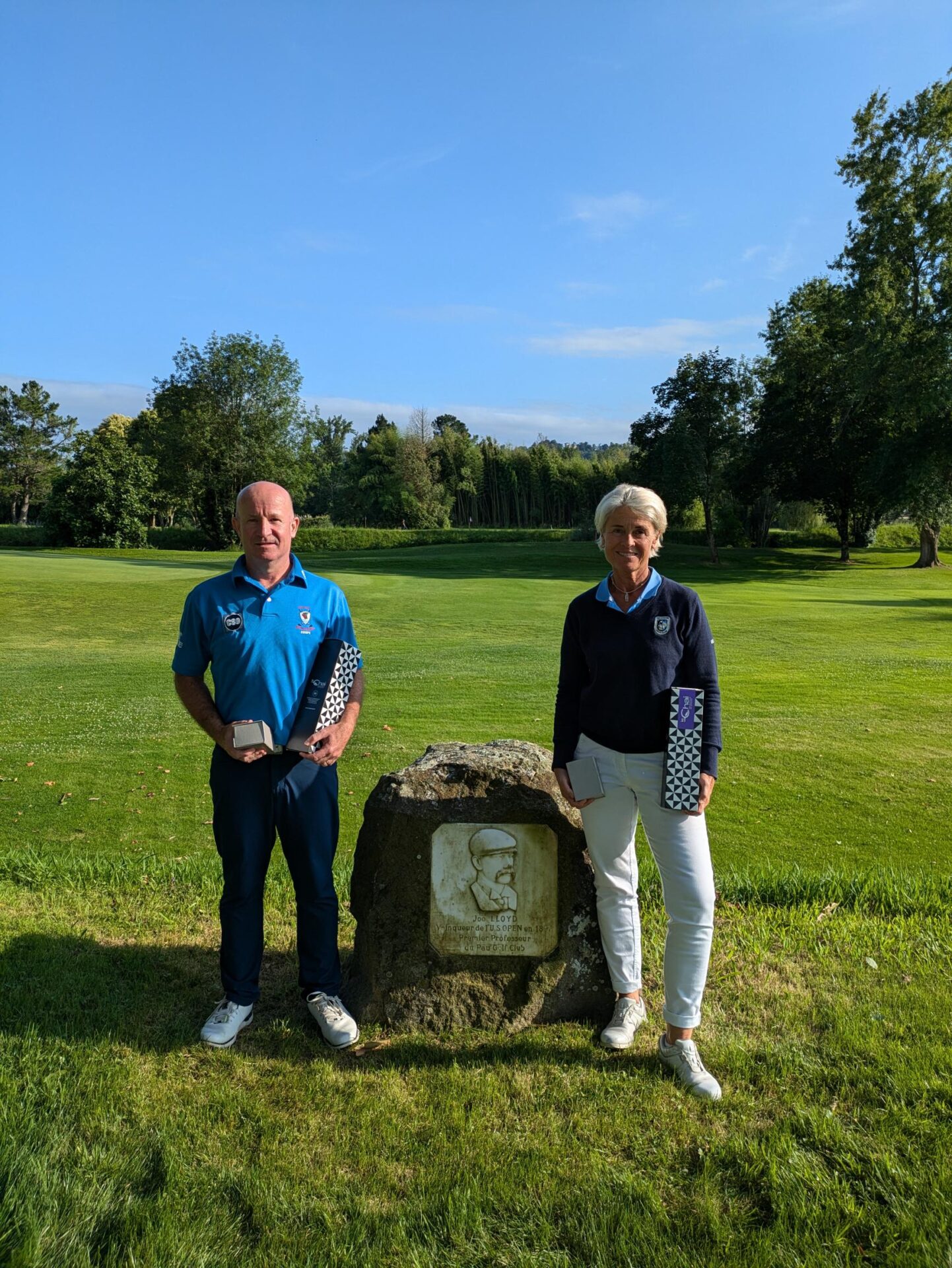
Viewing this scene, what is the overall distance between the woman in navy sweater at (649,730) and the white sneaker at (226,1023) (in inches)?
71.8

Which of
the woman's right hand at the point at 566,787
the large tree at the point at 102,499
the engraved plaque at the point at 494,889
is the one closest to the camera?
the woman's right hand at the point at 566,787

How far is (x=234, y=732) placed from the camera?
364 cm

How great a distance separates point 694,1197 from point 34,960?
3.57 metres

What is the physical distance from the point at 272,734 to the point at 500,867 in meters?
1.24

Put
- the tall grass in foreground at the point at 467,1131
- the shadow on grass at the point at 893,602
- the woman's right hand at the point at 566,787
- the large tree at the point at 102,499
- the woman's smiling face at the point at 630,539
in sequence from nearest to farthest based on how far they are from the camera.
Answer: the tall grass in foreground at the point at 467,1131, the woman's smiling face at the point at 630,539, the woman's right hand at the point at 566,787, the shadow on grass at the point at 893,602, the large tree at the point at 102,499

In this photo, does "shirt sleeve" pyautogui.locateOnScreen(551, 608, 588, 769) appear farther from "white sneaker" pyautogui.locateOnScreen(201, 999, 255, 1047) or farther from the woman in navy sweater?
"white sneaker" pyautogui.locateOnScreen(201, 999, 255, 1047)

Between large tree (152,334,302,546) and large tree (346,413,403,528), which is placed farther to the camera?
large tree (346,413,403,528)

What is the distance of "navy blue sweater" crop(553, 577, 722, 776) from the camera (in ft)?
11.8

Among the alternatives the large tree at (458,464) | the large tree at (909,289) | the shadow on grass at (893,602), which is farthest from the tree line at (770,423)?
the large tree at (458,464)

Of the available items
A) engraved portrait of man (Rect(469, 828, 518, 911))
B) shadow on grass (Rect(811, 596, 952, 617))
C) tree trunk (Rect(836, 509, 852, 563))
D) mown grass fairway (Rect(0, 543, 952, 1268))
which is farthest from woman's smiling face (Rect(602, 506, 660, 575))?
tree trunk (Rect(836, 509, 852, 563))

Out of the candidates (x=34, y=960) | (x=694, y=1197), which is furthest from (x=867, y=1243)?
(x=34, y=960)

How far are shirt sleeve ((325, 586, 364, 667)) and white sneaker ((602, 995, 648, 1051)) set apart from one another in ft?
6.78

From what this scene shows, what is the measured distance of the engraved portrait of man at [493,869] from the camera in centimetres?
393

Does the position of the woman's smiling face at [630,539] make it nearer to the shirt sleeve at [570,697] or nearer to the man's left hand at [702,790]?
the shirt sleeve at [570,697]
